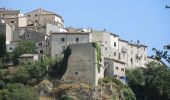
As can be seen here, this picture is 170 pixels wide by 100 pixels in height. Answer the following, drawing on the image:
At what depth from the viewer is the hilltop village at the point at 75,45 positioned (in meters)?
61.8

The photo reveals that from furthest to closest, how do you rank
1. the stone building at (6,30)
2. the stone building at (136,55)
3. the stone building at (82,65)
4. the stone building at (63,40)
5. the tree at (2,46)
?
1. the stone building at (136,55)
2. the stone building at (6,30)
3. the tree at (2,46)
4. the stone building at (63,40)
5. the stone building at (82,65)

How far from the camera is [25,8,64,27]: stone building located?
7562 centimetres

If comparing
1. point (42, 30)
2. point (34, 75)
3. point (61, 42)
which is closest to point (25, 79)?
point (34, 75)

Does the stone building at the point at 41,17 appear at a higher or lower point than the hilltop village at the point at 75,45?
higher

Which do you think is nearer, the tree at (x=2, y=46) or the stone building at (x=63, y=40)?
the stone building at (x=63, y=40)

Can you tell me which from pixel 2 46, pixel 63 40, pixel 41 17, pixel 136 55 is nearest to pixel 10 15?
pixel 41 17

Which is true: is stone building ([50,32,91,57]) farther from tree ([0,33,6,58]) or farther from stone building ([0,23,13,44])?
stone building ([0,23,13,44])

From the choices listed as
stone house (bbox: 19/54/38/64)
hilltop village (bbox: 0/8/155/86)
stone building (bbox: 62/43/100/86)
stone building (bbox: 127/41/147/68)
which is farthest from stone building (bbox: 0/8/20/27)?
stone building (bbox: 62/43/100/86)

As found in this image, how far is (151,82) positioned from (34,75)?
11.6 metres

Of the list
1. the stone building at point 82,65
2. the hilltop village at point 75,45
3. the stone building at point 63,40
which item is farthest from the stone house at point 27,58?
the stone building at point 82,65

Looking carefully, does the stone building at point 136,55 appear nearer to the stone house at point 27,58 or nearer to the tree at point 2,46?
the stone house at point 27,58

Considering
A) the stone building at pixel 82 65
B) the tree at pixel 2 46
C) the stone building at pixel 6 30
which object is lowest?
the stone building at pixel 82 65

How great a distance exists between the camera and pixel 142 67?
71.8m

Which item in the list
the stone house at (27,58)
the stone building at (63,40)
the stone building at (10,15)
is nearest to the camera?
the stone house at (27,58)
